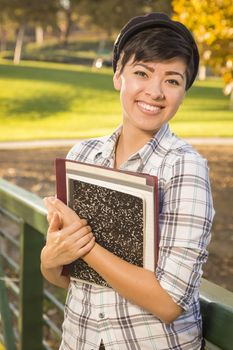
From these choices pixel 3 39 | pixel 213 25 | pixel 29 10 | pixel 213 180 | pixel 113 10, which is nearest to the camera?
pixel 213 25

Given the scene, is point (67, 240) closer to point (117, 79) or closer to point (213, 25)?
point (117, 79)

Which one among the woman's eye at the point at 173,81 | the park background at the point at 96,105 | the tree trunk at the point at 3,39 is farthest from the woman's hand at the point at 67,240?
the tree trunk at the point at 3,39

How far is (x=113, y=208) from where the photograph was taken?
173 cm

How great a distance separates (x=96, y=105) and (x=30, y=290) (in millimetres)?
29303

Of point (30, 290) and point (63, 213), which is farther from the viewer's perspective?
point (30, 290)

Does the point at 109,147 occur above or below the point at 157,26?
below

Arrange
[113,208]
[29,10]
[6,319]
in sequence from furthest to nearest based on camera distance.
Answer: [29,10] < [6,319] < [113,208]

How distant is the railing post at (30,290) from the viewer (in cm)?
308

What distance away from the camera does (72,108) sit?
31484 millimetres

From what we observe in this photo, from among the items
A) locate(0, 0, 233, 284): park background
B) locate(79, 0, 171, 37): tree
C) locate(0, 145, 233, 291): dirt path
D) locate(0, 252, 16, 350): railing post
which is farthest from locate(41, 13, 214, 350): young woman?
locate(79, 0, 171, 37): tree

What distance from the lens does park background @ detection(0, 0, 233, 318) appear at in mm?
7926

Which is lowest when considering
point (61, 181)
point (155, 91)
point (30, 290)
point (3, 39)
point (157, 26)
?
point (3, 39)

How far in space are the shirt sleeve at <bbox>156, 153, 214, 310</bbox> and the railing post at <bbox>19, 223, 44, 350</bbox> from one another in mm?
1502

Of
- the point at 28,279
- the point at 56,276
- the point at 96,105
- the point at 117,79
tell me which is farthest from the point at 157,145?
the point at 96,105
